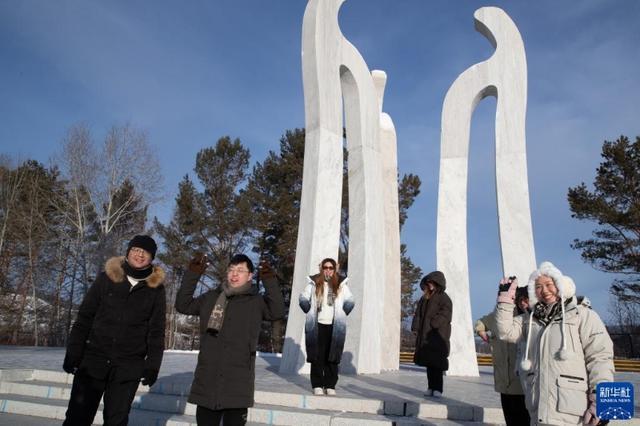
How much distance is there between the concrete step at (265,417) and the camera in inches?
181

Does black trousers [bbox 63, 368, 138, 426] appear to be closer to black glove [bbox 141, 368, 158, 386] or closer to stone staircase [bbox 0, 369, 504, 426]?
black glove [bbox 141, 368, 158, 386]

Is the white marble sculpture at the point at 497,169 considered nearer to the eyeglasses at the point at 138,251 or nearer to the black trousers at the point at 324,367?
the black trousers at the point at 324,367

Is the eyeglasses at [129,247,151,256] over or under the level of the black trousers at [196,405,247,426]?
over

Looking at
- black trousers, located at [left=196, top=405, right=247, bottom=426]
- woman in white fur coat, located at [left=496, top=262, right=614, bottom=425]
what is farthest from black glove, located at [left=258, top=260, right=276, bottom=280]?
woman in white fur coat, located at [left=496, top=262, right=614, bottom=425]

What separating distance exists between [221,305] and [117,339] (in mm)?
776

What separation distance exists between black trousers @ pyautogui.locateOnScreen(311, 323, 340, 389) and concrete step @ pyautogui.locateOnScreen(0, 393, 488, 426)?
1.97ft

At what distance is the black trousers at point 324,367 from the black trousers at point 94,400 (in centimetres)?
281

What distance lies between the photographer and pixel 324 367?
19.1 feet

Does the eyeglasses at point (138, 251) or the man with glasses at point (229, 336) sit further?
the eyeglasses at point (138, 251)

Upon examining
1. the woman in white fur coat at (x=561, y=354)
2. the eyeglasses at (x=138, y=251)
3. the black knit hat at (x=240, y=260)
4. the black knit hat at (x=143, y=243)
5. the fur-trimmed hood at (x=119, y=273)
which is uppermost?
the black knit hat at (x=143, y=243)

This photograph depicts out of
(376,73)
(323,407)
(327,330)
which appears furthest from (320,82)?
(323,407)

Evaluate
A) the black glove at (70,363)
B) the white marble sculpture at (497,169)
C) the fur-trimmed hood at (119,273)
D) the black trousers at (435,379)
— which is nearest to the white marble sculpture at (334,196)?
the white marble sculpture at (497,169)

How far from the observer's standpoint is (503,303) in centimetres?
293

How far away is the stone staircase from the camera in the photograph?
4.73 metres
